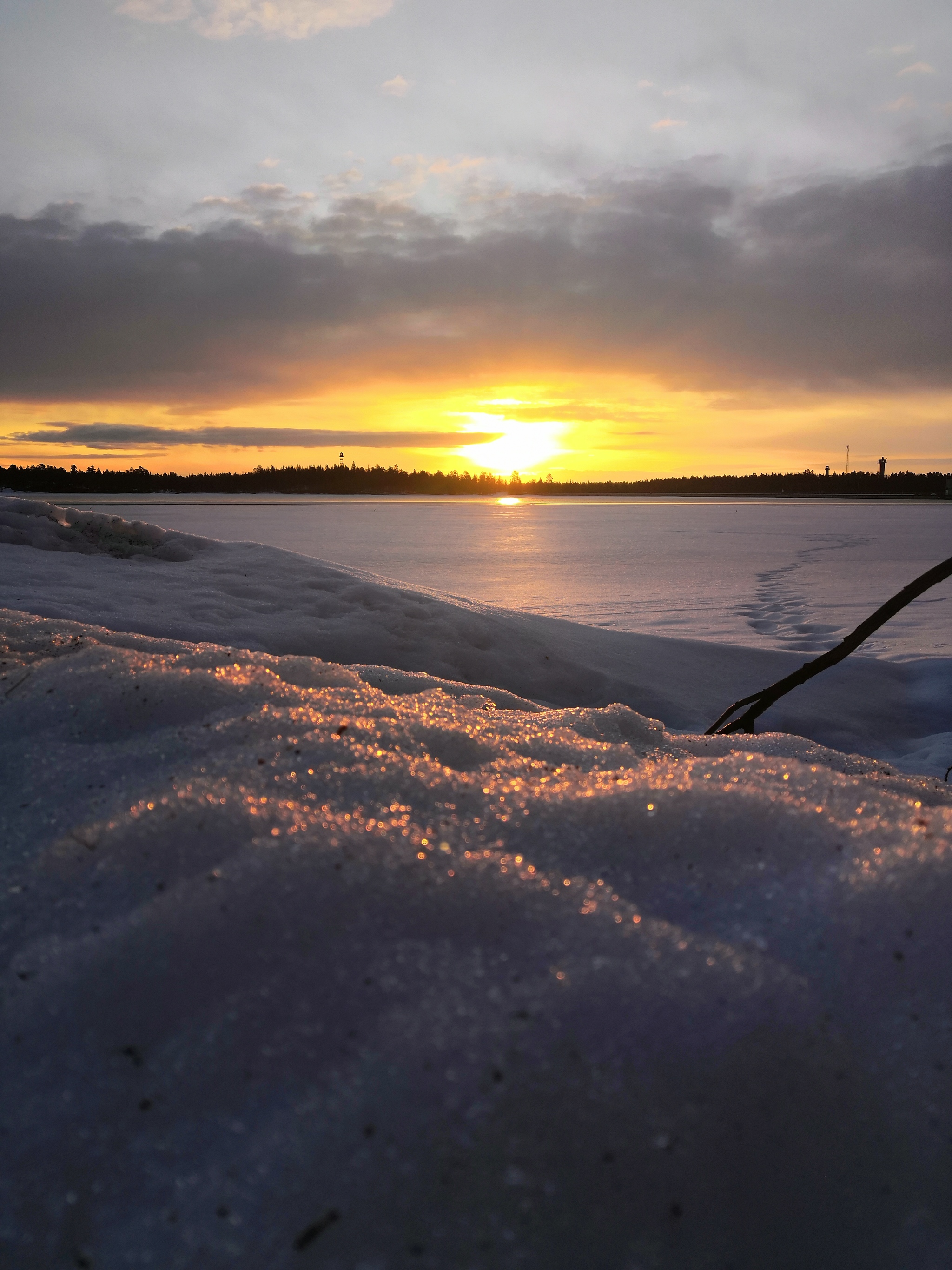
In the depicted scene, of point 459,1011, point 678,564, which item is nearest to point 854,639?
point 459,1011

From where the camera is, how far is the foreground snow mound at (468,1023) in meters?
0.57

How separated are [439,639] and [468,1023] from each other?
246 centimetres

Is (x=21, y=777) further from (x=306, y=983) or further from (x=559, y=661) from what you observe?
(x=559, y=661)

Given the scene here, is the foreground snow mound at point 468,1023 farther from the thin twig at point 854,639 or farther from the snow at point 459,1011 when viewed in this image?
the thin twig at point 854,639

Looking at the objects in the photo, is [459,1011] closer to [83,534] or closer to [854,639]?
[854,639]

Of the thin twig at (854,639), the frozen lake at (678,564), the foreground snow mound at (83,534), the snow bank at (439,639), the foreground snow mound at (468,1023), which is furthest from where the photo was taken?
the frozen lake at (678,564)

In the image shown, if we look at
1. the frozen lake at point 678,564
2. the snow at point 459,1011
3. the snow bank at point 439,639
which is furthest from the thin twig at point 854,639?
the frozen lake at point 678,564

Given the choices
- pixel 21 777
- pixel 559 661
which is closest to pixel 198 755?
pixel 21 777

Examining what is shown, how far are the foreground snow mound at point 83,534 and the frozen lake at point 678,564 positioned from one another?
1695 mm

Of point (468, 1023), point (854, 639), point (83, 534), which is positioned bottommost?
point (468, 1023)

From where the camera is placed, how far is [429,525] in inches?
932

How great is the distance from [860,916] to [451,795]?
517 millimetres

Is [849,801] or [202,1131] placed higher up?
[849,801]

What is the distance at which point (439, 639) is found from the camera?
3105 millimetres
